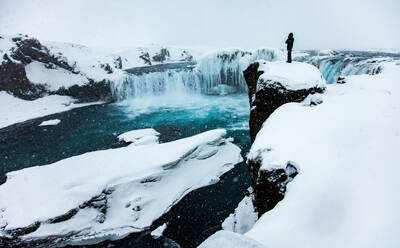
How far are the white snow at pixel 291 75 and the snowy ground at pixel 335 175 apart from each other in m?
1.47

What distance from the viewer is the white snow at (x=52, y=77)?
2527 cm

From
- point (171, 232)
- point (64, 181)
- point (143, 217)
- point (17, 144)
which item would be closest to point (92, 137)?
point (17, 144)

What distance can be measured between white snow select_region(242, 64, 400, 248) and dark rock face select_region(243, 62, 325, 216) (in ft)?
0.73

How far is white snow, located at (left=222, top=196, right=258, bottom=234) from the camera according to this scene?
22.8 ft

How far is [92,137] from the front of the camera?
15.7 metres

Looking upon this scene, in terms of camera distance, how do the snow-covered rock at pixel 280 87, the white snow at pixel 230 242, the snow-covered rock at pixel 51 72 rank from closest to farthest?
the white snow at pixel 230 242 → the snow-covered rock at pixel 280 87 → the snow-covered rock at pixel 51 72

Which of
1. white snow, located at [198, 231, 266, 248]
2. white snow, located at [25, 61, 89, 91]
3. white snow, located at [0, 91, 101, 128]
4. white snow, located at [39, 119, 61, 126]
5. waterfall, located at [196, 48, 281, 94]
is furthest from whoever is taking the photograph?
white snow, located at [25, 61, 89, 91]

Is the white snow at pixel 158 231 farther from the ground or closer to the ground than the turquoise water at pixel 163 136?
closer to the ground

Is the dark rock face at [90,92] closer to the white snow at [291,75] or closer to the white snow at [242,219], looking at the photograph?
the white snow at [291,75]

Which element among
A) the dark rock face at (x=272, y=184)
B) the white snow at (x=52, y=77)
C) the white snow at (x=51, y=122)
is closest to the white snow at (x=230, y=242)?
the dark rock face at (x=272, y=184)

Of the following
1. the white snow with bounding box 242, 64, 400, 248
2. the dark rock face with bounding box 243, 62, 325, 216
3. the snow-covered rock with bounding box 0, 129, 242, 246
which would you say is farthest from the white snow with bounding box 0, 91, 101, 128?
the white snow with bounding box 242, 64, 400, 248

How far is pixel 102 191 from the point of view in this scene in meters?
7.65

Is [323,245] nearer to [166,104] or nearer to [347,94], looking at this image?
[347,94]

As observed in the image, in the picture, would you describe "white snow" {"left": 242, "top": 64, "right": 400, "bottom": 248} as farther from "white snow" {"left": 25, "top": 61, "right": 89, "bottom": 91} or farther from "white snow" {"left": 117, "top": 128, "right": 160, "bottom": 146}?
"white snow" {"left": 25, "top": 61, "right": 89, "bottom": 91}
